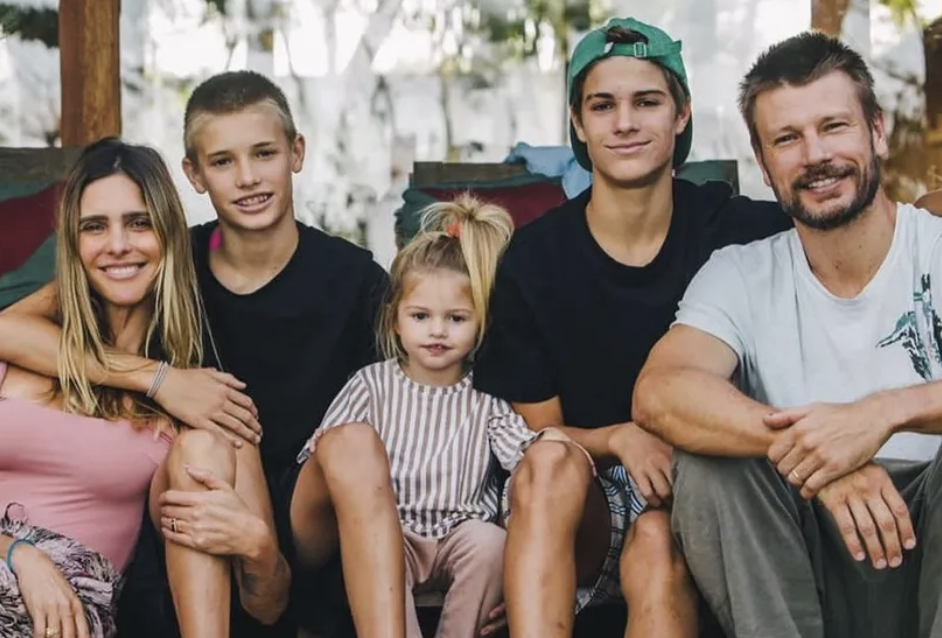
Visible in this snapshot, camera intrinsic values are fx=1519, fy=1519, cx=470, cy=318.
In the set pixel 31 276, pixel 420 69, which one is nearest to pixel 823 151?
pixel 31 276

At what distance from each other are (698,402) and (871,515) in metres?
0.33

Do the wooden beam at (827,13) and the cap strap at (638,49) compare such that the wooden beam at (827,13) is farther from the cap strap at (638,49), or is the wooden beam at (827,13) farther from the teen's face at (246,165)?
the teen's face at (246,165)

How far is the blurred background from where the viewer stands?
5.00 metres

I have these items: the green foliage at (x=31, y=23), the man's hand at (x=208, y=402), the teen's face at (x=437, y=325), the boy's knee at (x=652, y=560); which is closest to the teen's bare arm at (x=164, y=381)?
the man's hand at (x=208, y=402)

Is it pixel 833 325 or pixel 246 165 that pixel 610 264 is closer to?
pixel 833 325

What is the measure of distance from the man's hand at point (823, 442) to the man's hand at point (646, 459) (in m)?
0.32

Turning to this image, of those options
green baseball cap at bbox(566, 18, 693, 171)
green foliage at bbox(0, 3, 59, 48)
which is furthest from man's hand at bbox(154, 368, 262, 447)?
green foliage at bbox(0, 3, 59, 48)

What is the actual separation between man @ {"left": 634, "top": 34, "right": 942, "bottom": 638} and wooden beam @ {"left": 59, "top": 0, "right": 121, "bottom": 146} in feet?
8.21

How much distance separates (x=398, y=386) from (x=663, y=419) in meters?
0.74

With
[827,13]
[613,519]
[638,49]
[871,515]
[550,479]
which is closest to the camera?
[871,515]

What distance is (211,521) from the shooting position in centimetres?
269

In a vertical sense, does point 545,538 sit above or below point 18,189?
below

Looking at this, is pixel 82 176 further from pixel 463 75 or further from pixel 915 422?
pixel 463 75

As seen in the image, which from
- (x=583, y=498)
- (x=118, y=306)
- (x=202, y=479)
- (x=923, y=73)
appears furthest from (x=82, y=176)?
(x=923, y=73)
